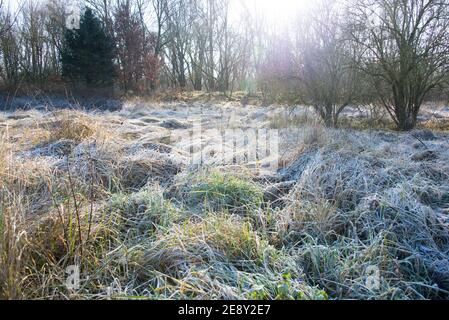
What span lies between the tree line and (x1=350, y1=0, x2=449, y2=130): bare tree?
0.02m

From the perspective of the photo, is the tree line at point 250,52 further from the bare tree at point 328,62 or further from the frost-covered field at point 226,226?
the frost-covered field at point 226,226

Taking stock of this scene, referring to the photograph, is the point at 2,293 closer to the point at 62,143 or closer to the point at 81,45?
the point at 62,143

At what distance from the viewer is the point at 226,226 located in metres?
1.91

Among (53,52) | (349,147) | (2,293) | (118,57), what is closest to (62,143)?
(2,293)

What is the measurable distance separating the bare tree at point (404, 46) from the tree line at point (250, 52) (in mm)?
21

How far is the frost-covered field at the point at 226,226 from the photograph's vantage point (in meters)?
1.52

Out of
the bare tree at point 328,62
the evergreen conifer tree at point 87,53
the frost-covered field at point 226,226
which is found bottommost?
the frost-covered field at point 226,226

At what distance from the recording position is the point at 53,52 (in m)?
17.1

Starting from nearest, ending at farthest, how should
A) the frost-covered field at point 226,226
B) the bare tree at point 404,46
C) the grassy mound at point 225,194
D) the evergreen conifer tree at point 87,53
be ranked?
the frost-covered field at point 226,226 → the grassy mound at point 225,194 → the bare tree at point 404,46 → the evergreen conifer tree at point 87,53

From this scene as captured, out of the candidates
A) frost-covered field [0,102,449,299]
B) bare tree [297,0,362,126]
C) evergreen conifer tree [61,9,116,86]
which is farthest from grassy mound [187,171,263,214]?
evergreen conifer tree [61,9,116,86]

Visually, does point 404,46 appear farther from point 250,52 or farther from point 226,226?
point 250,52

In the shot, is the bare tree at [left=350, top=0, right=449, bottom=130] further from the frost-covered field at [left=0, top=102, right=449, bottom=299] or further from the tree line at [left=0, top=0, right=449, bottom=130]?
the frost-covered field at [left=0, top=102, right=449, bottom=299]

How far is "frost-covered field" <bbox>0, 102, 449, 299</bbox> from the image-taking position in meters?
1.52

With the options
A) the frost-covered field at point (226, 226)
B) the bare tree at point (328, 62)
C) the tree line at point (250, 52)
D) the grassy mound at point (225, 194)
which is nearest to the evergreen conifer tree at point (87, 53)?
the tree line at point (250, 52)
